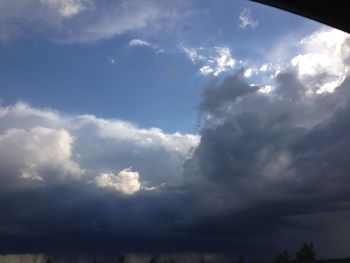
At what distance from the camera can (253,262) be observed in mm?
99250

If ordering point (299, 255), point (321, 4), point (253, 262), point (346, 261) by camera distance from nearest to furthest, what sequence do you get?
point (321, 4) → point (346, 261) → point (253, 262) → point (299, 255)

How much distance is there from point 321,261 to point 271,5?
35325mm

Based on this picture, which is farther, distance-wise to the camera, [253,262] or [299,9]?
[253,262]

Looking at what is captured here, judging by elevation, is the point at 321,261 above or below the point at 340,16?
below

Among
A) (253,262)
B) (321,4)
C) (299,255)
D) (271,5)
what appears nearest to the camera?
(321,4)

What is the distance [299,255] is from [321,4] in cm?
10866

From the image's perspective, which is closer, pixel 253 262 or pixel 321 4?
pixel 321 4

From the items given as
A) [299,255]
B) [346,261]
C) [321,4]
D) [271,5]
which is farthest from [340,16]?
[299,255]

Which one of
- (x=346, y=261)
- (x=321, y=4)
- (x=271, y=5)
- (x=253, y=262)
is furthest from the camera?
(x=253, y=262)

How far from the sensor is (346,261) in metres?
48.5

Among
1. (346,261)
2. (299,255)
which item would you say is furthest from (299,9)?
(299,255)

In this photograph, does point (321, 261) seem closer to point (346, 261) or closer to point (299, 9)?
point (346, 261)

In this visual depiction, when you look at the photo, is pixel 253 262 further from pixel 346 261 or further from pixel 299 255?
pixel 346 261

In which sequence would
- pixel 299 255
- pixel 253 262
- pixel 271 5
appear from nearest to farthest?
pixel 271 5
pixel 253 262
pixel 299 255
